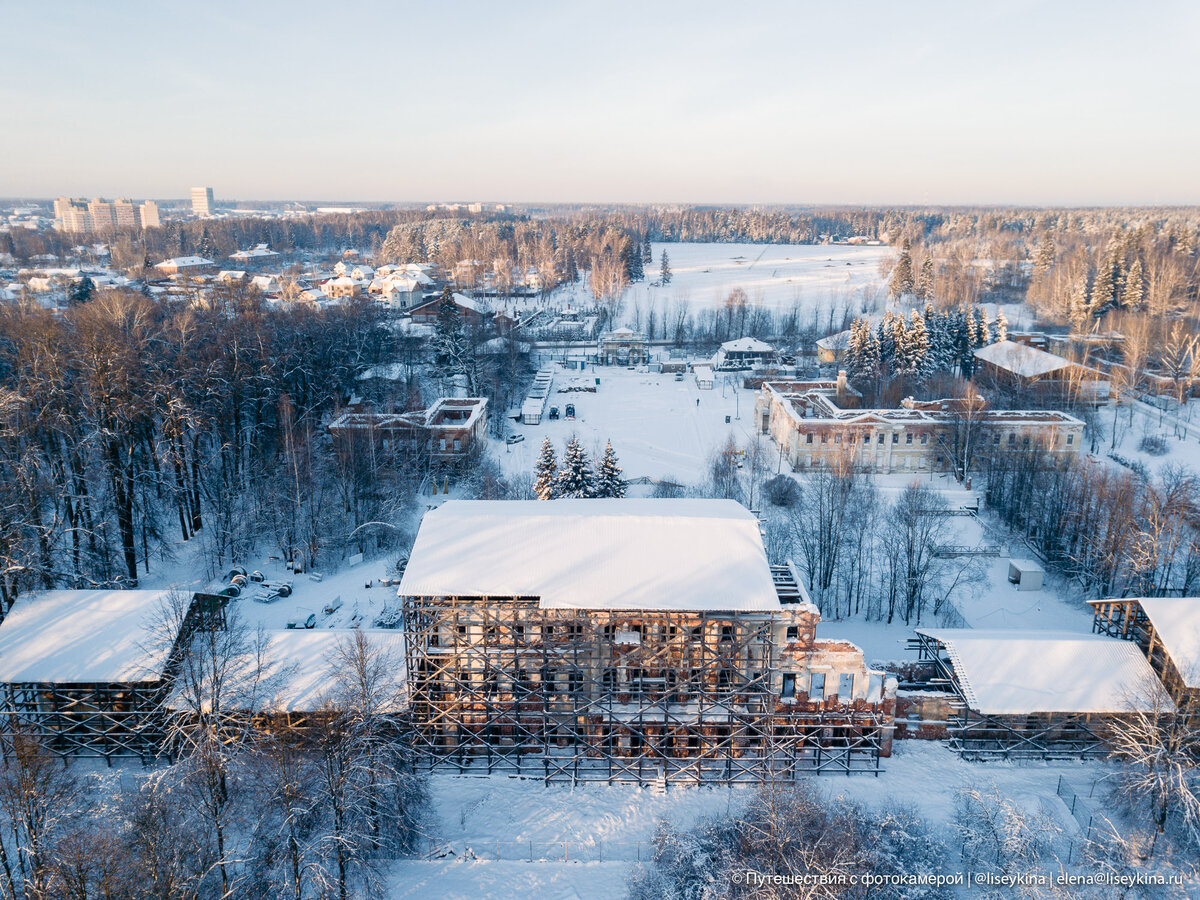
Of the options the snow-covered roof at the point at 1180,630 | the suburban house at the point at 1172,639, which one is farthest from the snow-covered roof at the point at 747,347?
the snow-covered roof at the point at 1180,630

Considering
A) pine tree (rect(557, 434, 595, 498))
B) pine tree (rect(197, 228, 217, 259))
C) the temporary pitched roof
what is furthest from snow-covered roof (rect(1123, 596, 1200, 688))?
pine tree (rect(197, 228, 217, 259))

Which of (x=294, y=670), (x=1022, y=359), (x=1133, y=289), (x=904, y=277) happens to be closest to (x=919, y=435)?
(x=1022, y=359)

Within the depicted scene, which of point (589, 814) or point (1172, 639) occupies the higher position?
point (1172, 639)

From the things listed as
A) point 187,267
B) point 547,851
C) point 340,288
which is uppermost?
point 187,267

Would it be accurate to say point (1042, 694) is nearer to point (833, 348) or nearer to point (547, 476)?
point (547, 476)

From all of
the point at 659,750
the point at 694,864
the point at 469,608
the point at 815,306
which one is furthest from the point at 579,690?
the point at 815,306

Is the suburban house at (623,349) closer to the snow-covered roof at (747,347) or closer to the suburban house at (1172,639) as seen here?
the snow-covered roof at (747,347)

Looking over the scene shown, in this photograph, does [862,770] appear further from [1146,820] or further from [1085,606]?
[1085,606]
